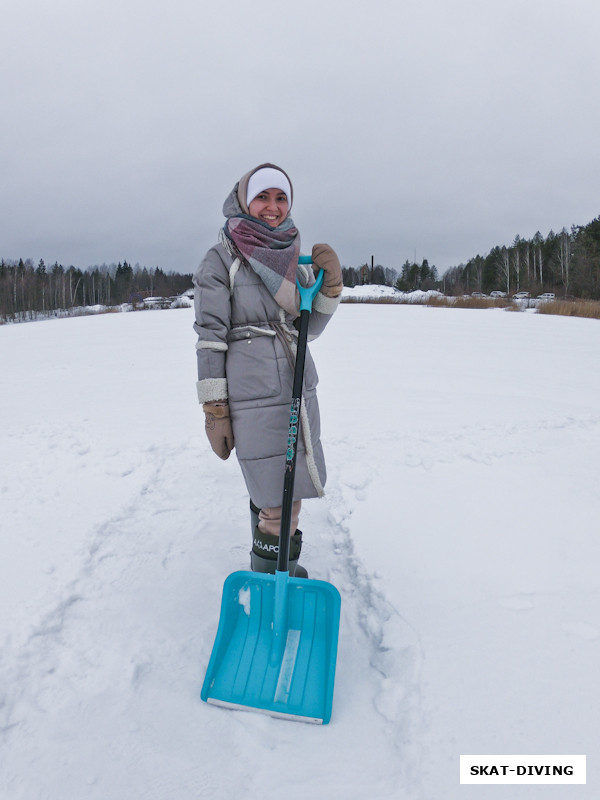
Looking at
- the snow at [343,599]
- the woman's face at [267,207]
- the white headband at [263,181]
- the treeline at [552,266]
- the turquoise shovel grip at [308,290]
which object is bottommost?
the snow at [343,599]

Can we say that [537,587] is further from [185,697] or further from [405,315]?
[405,315]

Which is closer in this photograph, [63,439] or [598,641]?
[598,641]

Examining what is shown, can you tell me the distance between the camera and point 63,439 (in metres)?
3.93

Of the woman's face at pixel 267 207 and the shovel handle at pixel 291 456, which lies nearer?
the shovel handle at pixel 291 456

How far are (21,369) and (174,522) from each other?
5.63m

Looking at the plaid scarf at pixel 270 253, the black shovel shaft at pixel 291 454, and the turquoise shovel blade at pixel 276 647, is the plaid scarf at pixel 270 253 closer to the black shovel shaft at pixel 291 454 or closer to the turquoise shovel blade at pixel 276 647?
the black shovel shaft at pixel 291 454

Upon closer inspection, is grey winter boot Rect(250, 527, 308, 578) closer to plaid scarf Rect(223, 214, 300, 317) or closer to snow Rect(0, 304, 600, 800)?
snow Rect(0, 304, 600, 800)

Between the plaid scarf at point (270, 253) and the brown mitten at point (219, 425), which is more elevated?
the plaid scarf at point (270, 253)

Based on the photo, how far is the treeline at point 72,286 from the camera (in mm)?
48938

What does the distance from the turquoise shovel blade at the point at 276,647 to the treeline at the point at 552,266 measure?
3892 centimetres

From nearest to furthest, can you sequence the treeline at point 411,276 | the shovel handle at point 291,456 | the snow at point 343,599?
the snow at point 343,599 → the shovel handle at point 291,456 → the treeline at point 411,276

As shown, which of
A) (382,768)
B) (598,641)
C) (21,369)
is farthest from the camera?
(21,369)

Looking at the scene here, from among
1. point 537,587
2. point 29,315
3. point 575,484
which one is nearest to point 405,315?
point 575,484

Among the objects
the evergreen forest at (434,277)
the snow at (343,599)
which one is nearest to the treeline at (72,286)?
the evergreen forest at (434,277)
